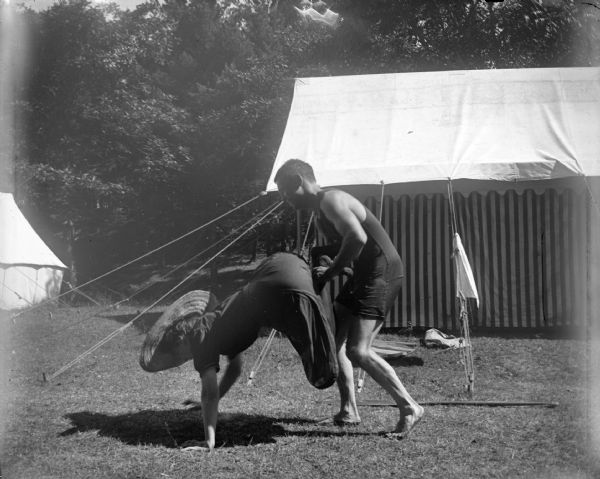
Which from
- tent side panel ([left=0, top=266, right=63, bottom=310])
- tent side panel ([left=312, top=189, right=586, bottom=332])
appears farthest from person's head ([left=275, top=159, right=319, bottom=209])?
tent side panel ([left=0, top=266, right=63, bottom=310])

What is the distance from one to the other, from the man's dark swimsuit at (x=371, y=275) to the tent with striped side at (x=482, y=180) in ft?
12.6

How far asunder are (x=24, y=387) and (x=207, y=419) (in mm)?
3108

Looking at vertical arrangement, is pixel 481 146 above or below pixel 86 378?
above

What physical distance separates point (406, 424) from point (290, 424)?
0.92 meters

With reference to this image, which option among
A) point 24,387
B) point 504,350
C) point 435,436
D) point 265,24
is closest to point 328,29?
point 265,24

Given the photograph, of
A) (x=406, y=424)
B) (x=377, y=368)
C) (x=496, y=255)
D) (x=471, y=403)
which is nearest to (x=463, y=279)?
(x=471, y=403)

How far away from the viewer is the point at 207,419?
4.71 m

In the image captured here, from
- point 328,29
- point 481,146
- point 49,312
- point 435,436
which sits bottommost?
Answer: point 49,312

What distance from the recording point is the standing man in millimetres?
4824

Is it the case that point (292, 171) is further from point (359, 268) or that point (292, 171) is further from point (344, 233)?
point (359, 268)

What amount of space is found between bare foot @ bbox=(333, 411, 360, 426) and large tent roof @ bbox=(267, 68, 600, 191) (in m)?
4.28

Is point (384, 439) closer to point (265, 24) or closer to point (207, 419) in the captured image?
point (207, 419)

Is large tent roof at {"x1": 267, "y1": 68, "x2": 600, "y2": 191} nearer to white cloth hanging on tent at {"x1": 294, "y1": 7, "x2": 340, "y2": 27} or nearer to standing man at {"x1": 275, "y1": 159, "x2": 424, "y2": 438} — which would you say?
standing man at {"x1": 275, "y1": 159, "x2": 424, "y2": 438}

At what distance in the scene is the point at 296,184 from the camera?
→ 195 inches
